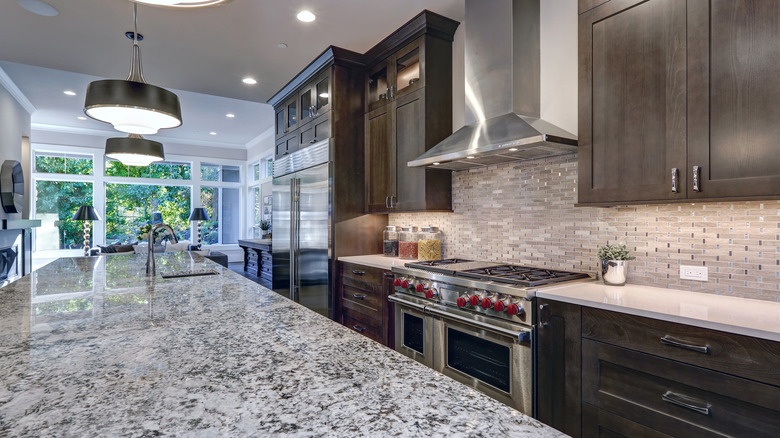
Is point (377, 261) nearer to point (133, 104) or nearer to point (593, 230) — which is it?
point (593, 230)

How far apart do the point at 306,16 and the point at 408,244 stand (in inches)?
75.4

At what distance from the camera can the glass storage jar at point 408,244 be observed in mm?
3332

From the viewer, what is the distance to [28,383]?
2.57 ft

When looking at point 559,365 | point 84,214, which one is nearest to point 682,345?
point 559,365

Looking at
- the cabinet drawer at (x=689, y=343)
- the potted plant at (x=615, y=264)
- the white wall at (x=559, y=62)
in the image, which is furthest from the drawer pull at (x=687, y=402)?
the white wall at (x=559, y=62)

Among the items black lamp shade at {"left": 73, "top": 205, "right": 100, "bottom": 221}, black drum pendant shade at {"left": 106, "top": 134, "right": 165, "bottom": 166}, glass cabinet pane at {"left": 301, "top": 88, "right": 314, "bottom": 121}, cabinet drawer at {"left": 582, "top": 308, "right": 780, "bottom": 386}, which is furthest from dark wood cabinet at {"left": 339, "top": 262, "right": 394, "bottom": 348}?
black lamp shade at {"left": 73, "top": 205, "right": 100, "bottom": 221}

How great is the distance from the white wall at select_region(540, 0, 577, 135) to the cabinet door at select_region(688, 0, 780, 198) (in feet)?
2.39

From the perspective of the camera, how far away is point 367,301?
10.5 feet

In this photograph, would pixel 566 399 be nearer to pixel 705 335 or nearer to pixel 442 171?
pixel 705 335

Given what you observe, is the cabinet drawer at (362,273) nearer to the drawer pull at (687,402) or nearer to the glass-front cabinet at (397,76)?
the glass-front cabinet at (397,76)

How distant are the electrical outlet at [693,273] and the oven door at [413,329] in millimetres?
1348

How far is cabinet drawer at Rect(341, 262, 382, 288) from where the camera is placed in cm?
307

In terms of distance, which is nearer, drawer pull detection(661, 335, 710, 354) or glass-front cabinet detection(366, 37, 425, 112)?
drawer pull detection(661, 335, 710, 354)

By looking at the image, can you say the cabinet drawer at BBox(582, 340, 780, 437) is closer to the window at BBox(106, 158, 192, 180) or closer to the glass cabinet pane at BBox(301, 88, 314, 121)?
the glass cabinet pane at BBox(301, 88, 314, 121)
